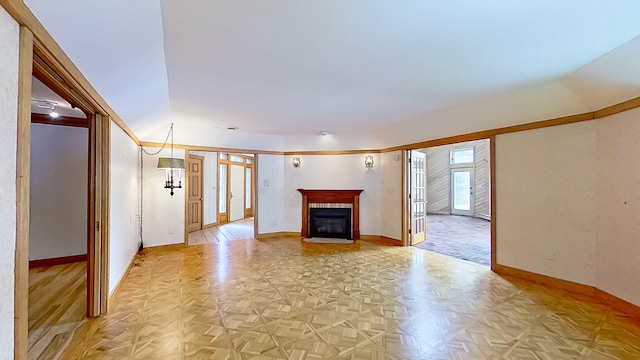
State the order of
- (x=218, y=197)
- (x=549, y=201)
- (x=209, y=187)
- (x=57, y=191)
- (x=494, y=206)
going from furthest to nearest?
(x=218, y=197) → (x=209, y=187) → (x=57, y=191) → (x=494, y=206) → (x=549, y=201)

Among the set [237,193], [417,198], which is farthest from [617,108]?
[237,193]

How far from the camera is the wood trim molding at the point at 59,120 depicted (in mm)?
4031

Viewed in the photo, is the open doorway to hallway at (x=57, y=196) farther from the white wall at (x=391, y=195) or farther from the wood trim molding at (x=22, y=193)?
the white wall at (x=391, y=195)

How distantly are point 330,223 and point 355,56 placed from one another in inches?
173

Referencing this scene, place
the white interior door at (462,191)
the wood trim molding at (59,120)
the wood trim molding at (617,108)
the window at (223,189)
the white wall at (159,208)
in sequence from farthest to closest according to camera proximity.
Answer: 1. the white interior door at (462,191)
2. the window at (223,189)
3. the white wall at (159,208)
4. the wood trim molding at (59,120)
5. the wood trim molding at (617,108)

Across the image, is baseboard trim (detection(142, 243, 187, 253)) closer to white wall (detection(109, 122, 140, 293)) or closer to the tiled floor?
white wall (detection(109, 122, 140, 293))

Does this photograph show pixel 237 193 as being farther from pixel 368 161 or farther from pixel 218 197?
pixel 368 161

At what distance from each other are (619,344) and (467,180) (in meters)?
9.11

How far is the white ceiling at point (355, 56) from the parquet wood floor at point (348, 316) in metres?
2.12

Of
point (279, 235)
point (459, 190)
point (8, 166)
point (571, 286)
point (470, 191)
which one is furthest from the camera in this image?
point (459, 190)

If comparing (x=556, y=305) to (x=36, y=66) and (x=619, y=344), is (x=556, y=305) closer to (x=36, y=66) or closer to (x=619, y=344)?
(x=619, y=344)

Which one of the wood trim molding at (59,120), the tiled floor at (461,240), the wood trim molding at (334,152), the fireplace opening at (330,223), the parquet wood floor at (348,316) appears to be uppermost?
the wood trim molding at (59,120)

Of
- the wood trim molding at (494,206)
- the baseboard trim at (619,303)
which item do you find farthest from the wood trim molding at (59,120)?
the baseboard trim at (619,303)

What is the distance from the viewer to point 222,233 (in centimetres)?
702
